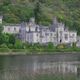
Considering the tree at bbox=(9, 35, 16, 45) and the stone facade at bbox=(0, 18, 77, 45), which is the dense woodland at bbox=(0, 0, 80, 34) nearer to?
the stone facade at bbox=(0, 18, 77, 45)

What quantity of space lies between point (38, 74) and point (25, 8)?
7798cm

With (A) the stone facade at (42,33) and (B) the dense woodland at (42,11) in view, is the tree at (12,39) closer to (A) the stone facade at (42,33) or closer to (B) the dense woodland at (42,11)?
(A) the stone facade at (42,33)

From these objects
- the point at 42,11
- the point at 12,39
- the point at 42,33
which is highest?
the point at 42,11

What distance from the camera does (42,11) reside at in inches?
4205

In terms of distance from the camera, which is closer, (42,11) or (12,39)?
(12,39)

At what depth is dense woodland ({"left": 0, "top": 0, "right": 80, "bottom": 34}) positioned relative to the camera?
99.6 meters

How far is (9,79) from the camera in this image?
28953mm

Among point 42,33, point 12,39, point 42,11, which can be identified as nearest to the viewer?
point 12,39

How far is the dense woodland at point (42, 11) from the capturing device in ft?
327

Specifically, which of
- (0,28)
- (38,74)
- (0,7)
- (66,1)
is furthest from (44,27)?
(38,74)

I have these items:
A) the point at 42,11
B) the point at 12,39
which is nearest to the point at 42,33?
the point at 12,39

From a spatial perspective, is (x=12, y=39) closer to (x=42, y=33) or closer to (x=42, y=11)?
(x=42, y=33)

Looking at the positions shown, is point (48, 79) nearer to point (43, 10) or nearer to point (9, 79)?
point (9, 79)

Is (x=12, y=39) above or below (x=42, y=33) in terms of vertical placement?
below
